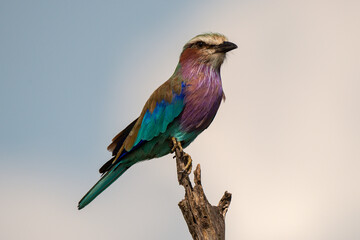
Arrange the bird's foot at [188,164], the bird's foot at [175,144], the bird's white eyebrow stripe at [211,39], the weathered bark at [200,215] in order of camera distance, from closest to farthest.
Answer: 1. the weathered bark at [200,215]
2. the bird's foot at [188,164]
3. the bird's foot at [175,144]
4. the bird's white eyebrow stripe at [211,39]

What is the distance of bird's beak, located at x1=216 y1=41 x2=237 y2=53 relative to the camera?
26.9ft

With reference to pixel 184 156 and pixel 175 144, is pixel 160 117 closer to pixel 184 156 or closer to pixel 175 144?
pixel 175 144

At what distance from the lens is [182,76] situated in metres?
8.16

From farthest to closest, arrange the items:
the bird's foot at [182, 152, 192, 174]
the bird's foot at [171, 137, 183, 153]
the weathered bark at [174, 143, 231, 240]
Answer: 1. the bird's foot at [171, 137, 183, 153]
2. the bird's foot at [182, 152, 192, 174]
3. the weathered bark at [174, 143, 231, 240]

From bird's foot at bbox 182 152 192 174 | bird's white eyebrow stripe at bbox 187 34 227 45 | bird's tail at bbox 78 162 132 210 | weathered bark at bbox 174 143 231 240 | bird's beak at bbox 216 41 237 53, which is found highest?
bird's white eyebrow stripe at bbox 187 34 227 45

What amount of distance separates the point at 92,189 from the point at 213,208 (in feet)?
7.09

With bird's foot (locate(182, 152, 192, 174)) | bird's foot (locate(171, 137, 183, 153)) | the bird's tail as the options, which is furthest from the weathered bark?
A: the bird's tail

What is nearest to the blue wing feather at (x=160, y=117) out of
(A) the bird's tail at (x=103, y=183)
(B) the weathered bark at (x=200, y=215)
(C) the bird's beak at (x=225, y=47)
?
(A) the bird's tail at (x=103, y=183)

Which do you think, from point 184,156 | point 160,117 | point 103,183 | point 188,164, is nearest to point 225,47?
point 160,117

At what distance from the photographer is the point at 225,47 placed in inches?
325

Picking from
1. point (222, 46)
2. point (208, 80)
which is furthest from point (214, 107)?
point (222, 46)

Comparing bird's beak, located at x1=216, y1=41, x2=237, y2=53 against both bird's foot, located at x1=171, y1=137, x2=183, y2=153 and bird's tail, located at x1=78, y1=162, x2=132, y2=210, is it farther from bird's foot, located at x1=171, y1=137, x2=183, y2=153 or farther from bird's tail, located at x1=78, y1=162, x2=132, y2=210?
bird's tail, located at x1=78, y1=162, x2=132, y2=210

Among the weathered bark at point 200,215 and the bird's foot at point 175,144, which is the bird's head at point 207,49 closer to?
the bird's foot at point 175,144

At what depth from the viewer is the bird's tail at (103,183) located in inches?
325
